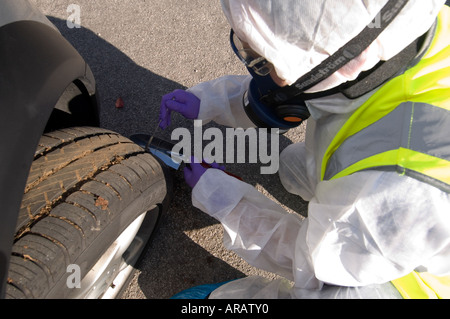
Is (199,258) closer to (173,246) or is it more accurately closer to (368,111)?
(173,246)

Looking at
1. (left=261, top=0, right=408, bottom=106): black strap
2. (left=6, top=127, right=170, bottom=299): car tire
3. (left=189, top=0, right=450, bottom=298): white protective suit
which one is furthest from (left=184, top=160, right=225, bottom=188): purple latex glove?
(left=261, top=0, right=408, bottom=106): black strap

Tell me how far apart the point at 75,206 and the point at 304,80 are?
0.69 meters

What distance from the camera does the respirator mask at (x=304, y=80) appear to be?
79cm

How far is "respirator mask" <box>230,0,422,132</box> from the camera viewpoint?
79 cm

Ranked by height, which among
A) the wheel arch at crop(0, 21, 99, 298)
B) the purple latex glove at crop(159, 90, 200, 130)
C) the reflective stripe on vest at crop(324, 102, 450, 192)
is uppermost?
the wheel arch at crop(0, 21, 99, 298)

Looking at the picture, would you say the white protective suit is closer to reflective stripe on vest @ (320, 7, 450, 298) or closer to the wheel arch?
reflective stripe on vest @ (320, 7, 450, 298)

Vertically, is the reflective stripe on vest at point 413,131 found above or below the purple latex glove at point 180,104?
above

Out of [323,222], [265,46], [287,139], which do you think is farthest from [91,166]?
[287,139]

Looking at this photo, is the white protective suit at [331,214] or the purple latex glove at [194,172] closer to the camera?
the white protective suit at [331,214]

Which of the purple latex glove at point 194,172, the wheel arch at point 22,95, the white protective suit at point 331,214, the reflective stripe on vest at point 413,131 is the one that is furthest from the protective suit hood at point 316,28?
the purple latex glove at point 194,172

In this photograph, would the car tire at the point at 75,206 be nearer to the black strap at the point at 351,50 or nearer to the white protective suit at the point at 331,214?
the white protective suit at the point at 331,214

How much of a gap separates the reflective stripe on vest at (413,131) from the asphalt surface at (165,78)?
2.39 feet

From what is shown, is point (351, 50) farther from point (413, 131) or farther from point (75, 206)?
point (75, 206)

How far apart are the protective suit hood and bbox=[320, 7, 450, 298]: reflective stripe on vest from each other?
12 centimetres
